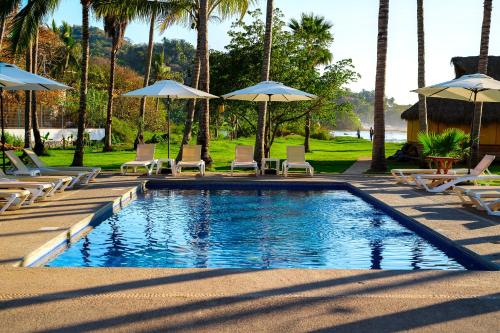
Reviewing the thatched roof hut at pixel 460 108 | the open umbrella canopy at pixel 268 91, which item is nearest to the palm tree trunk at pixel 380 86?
the open umbrella canopy at pixel 268 91

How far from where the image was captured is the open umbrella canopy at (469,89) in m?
12.1

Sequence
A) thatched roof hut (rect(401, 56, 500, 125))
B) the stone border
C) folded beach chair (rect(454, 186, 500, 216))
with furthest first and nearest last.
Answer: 1. thatched roof hut (rect(401, 56, 500, 125))
2. folded beach chair (rect(454, 186, 500, 216))
3. the stone border

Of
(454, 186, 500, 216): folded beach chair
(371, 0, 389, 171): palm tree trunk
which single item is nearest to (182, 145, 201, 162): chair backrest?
(371, 0, 389, 171): palm tree trunk

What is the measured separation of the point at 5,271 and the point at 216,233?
3708 mm

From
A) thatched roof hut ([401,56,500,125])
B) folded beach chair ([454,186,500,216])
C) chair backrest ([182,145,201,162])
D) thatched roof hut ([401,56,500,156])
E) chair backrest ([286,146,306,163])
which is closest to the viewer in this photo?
folded beach chair ([454,186,500,216])

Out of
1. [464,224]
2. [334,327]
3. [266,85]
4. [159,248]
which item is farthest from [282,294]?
[266,85]

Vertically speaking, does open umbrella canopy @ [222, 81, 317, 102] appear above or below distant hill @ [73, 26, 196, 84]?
below

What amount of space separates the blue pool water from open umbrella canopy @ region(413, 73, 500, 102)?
11.4 ft

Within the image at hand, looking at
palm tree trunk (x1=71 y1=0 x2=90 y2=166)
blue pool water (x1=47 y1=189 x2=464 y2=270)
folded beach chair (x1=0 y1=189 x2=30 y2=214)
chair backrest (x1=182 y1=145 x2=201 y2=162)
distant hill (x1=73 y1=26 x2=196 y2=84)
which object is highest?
distant hill (x1=73 y1=26 x2=196 y2=84)

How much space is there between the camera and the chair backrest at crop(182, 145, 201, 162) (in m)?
15.3

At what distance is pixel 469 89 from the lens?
12.8 metres

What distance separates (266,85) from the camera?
15.0 metres

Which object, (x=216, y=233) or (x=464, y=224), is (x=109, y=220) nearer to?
(x=216, y=233)

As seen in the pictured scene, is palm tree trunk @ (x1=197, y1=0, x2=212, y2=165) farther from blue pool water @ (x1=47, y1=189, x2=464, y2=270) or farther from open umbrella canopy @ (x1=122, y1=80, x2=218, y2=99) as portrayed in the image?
blue pool water @ (x1=47, y1=189, x2=464, y2=270)
